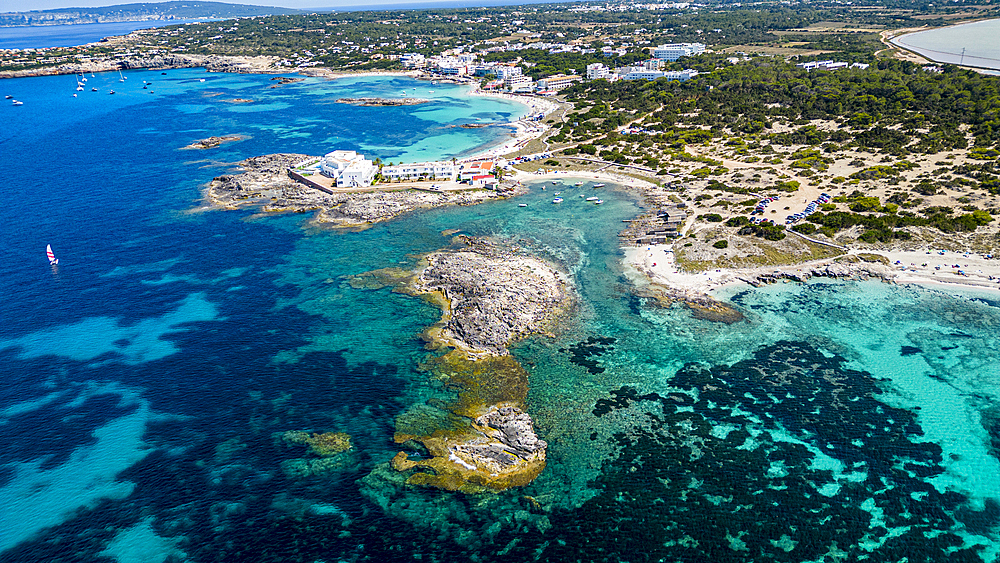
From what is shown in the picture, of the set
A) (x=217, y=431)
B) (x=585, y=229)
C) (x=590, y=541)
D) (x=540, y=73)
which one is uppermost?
(x=540, y=73)

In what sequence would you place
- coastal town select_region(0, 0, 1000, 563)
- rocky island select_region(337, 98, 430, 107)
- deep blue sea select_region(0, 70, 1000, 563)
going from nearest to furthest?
deep blue sea select_region(0, 70, 1000, 563)
coastal town select_region(0, 0, 1000, 563)
rocky island select_region(337, 98, 430, 107)

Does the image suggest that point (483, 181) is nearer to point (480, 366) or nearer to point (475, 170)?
point (475, 170)

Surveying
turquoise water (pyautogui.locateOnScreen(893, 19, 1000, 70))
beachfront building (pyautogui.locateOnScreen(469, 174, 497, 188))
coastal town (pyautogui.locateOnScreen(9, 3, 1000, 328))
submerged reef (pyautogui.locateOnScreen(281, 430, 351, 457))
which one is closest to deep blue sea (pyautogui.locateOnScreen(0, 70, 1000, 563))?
submerged reef (pyautogui.locateOnScreen(281, 430, 351, 457))

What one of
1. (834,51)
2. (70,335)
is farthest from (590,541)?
(834,51)

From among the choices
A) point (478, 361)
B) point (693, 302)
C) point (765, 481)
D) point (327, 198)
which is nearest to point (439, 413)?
point (478, 361)

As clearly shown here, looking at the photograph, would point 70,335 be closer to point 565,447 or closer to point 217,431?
point 217,431

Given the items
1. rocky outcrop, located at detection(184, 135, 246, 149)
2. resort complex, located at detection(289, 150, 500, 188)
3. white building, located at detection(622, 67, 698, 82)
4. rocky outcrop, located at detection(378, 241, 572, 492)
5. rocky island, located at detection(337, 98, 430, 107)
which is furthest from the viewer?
rocky island, located at detection(337, 98, 430, 107)

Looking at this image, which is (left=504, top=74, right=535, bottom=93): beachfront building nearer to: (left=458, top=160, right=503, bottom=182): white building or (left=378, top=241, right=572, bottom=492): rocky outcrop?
(left=458, top=160, right=503, bottom=182): white building
